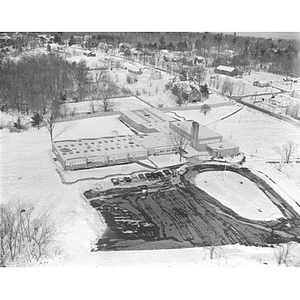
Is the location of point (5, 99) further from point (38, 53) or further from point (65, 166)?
point (65, 166)

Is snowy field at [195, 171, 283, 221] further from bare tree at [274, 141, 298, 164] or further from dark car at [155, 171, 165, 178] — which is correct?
bare tree at [274, 141, 298, 164]

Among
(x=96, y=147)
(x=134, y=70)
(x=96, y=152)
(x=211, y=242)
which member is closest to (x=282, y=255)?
(x=211, y=242)

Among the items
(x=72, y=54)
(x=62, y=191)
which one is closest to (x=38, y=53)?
(x=72, y=54)

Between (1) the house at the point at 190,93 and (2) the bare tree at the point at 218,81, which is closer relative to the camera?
(1) the house at the point at 190,93

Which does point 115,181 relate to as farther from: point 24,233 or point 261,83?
point 261,83

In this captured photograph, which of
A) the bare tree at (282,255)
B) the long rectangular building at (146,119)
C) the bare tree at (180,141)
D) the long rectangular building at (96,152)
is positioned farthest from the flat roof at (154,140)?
the bare tree at (282,255)

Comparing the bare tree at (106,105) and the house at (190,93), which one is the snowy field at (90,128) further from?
the house at (190,93)

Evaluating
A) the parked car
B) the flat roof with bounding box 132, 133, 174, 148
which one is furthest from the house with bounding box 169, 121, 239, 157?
the parked car
